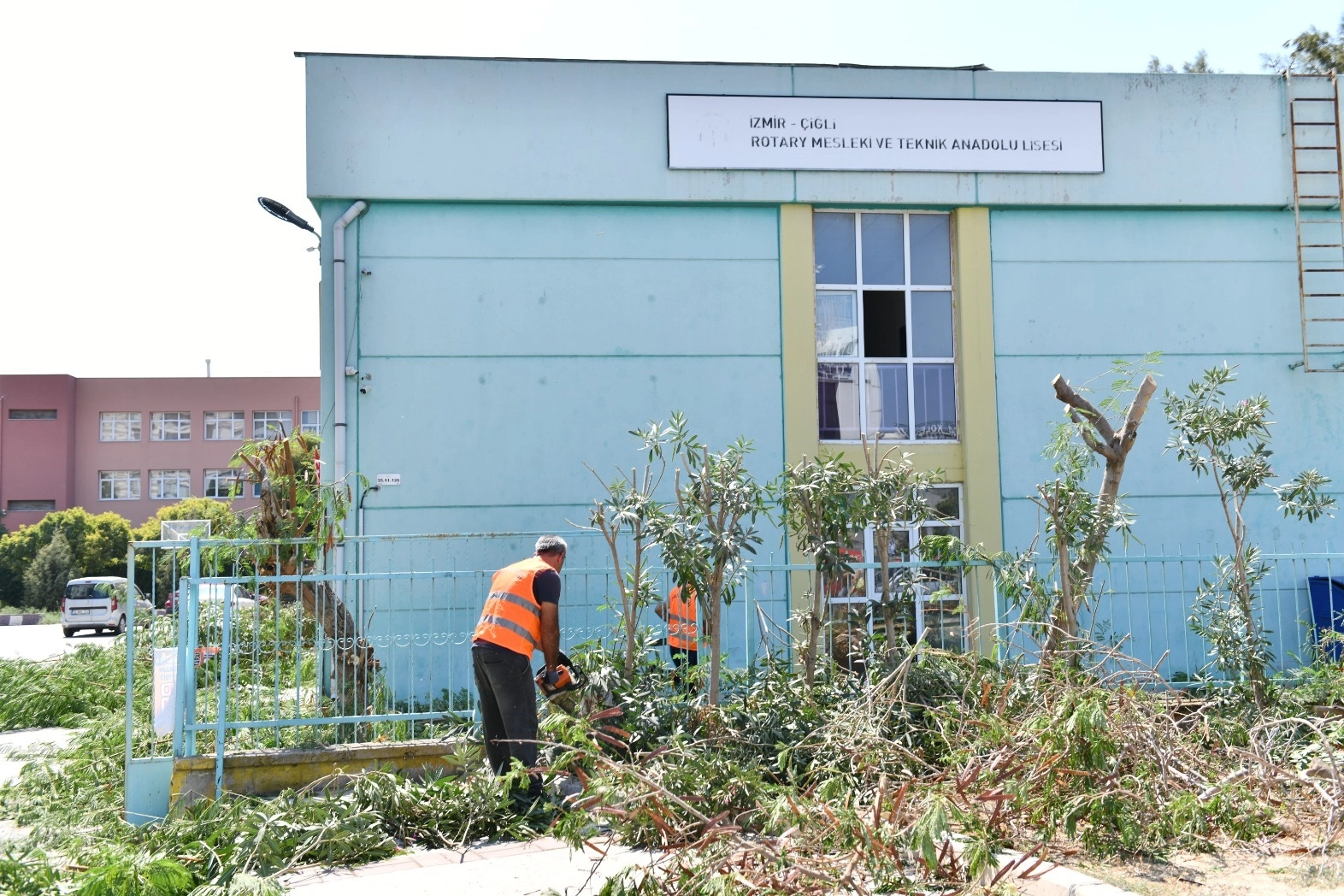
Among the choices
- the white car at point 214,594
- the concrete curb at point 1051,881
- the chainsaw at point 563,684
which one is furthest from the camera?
the white car at point 214,594

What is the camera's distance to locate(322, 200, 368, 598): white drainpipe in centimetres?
996

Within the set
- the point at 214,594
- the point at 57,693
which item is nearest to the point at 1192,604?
the point at 214,594

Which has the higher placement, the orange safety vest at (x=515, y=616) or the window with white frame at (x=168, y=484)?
the window with white frame at (x=168, y=484)

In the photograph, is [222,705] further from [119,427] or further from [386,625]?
[119,427]

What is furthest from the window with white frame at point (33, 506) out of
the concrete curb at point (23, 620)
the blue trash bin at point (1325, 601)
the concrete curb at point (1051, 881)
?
the concrete curb at point (1051, 881)

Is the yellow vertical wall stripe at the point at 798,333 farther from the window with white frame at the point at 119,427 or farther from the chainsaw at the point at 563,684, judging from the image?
the window with white frame at the point at 119,427

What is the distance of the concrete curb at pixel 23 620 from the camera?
37.7m

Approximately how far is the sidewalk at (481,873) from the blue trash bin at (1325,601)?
7.64 metres

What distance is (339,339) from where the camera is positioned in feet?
32.9

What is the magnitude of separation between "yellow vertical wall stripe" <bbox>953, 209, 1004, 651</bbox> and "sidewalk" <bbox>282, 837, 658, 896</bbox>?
19.9 feet

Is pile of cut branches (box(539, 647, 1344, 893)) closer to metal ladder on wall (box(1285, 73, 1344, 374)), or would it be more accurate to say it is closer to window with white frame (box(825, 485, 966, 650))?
window with white frame (box(825, 485, 966, 650))

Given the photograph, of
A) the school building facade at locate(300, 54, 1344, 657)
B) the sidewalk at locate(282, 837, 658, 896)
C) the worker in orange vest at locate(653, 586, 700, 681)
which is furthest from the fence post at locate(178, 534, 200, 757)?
the school building facade at locate(300, 54, 1344, 657)

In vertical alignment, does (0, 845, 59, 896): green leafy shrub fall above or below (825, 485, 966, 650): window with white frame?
below

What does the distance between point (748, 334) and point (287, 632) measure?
5010 millimetres
